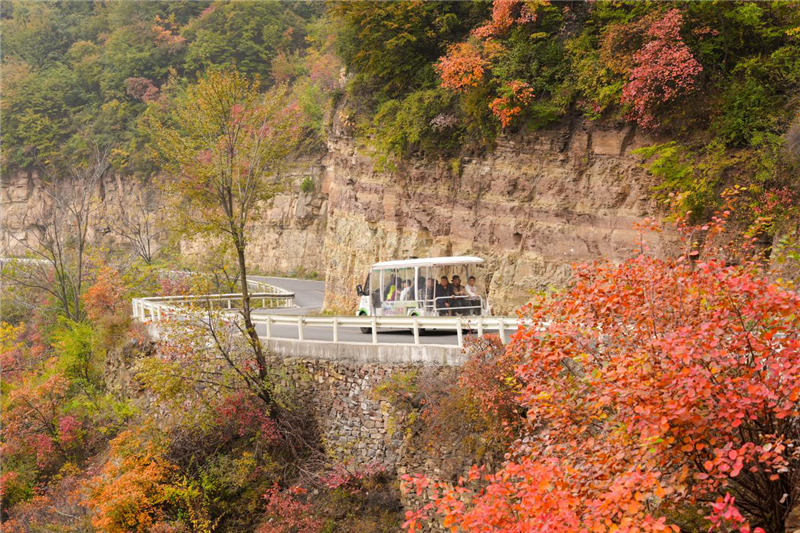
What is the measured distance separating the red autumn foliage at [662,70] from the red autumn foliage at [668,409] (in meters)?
8.22

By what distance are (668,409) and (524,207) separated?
12.9m

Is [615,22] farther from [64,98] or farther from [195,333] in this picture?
[64,98]

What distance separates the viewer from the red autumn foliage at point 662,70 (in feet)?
49.3

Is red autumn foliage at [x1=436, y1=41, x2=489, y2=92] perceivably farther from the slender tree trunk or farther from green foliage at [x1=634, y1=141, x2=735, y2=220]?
the slender tree trunk

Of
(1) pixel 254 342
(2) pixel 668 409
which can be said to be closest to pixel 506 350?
(2) pixel 668 409

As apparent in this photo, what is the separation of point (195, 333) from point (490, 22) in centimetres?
1242

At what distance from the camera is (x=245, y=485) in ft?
51.4

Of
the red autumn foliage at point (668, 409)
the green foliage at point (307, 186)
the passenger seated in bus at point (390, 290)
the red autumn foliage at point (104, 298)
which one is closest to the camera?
the red autumn foliage at point (668, 409)

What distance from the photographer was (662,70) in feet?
49.7

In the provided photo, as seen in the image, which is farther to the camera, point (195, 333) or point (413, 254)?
point (413, 254)

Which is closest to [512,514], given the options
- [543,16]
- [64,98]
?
[543,16]

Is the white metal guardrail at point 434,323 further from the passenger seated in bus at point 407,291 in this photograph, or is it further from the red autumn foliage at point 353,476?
the red autumn foliage at point 353,476

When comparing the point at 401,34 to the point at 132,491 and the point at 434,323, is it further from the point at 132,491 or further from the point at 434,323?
the point at 132,491

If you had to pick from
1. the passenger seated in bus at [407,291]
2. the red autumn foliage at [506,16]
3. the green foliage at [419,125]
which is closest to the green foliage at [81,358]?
the green foliage at [419,125]
